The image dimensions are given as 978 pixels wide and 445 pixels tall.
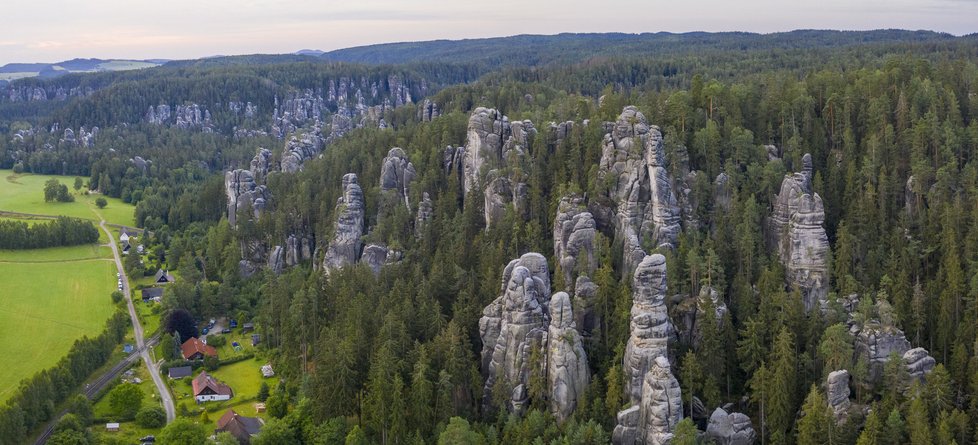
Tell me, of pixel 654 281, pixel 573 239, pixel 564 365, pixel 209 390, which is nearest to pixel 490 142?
pixel 573 239

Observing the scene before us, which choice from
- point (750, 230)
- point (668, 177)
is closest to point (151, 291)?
point (668, 177)

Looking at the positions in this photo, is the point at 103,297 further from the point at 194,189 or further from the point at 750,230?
the point at 750,230

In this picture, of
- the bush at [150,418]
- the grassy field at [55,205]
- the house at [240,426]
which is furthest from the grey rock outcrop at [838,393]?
the grassy field at [55,205]

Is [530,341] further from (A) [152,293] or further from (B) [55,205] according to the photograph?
(B) [55,205]

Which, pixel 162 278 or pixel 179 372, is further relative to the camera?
pixel 162 278

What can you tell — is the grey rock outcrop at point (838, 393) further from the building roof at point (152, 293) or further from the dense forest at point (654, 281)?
the building roof at point (152, 293)
